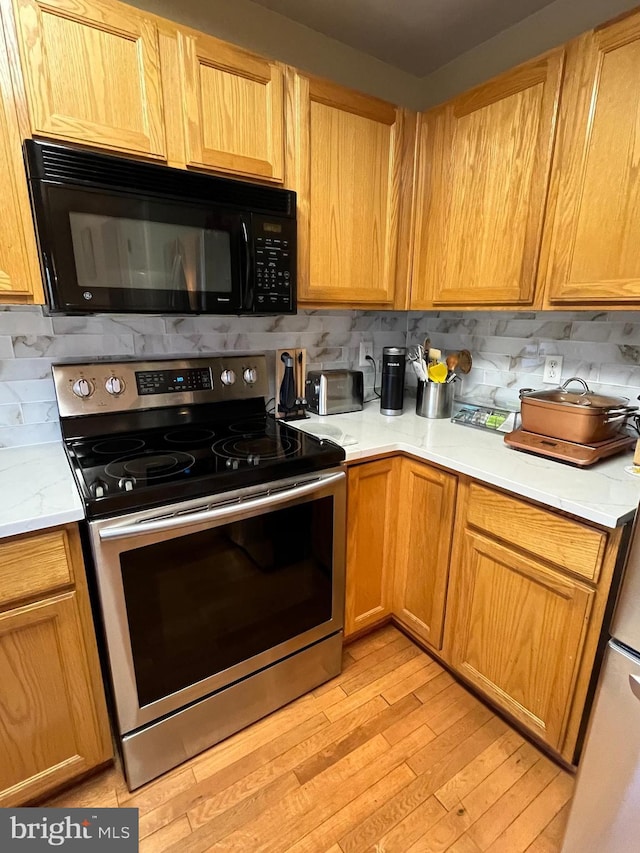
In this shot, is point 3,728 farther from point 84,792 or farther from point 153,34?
point 153,34

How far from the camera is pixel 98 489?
1.08 metres

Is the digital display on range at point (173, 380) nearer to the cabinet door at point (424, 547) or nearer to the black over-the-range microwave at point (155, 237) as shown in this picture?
the black over-the-range microwave at point (155, 237)

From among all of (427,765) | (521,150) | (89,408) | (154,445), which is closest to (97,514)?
(154,445)

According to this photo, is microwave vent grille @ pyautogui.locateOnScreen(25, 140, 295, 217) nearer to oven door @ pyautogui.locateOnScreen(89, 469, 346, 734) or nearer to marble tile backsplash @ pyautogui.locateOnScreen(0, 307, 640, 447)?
marble tile backsplash @ pyautogui.locateOnScreen(0, 307, 640, 447)

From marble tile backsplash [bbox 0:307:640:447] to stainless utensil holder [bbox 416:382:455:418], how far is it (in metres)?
0.20

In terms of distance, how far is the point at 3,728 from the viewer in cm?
105

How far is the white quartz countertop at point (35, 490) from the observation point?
971mm

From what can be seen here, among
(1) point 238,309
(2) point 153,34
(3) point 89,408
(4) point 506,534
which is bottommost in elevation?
(4) point 506,534

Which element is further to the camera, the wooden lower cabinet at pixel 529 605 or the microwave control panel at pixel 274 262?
the microwave control panel at pixel 274 262

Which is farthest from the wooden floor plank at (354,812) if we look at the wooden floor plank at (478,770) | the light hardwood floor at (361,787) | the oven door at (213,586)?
the oven door at (213,586)

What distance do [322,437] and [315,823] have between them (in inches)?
44.1

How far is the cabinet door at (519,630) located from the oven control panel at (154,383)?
1042mm

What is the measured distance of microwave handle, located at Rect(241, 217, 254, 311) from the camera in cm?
137

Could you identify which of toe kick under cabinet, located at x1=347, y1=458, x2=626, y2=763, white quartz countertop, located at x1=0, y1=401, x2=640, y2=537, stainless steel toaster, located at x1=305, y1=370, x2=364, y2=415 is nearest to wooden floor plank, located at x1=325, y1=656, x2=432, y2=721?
toe kick under cabinet, located at x1=347, y1=458, x2=626, y2=763
